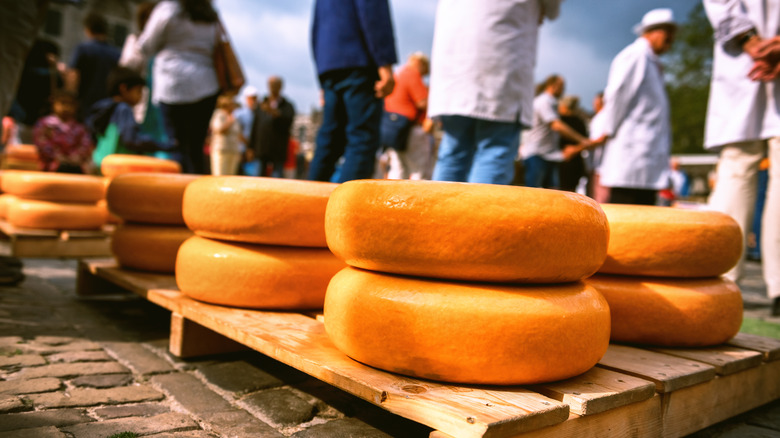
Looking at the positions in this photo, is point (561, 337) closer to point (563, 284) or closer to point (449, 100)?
point (563, 284)

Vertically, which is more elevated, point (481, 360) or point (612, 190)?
point (612, 190)

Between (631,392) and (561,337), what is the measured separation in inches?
8.9

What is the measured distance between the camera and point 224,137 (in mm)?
8711

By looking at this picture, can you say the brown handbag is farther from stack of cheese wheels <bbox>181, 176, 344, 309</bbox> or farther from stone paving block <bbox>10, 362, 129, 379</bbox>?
stone paving block <bbox>10, 362, 129, 379</bbox>

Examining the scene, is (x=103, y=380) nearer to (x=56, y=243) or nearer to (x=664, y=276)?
(x=664, y=276)

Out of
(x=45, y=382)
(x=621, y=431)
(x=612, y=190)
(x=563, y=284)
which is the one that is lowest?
(x=45, y=382)

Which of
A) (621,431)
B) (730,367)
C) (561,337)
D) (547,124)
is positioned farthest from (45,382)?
(547,124)

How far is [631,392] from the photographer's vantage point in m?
1.39

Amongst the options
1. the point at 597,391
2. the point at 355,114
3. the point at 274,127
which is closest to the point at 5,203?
the point at 355,114

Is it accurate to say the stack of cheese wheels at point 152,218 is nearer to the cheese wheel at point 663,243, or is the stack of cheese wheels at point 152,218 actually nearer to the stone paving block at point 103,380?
the stone paving block at point 103,380

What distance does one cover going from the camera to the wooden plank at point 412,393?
3.72ft

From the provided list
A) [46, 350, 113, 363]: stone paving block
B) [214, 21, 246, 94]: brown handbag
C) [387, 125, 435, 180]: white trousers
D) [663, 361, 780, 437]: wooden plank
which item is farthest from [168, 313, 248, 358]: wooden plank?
[387, 125, 435, 180]: white trousers

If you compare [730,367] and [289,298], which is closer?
[730,367]

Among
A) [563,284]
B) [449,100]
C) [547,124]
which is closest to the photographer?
[563,284]
